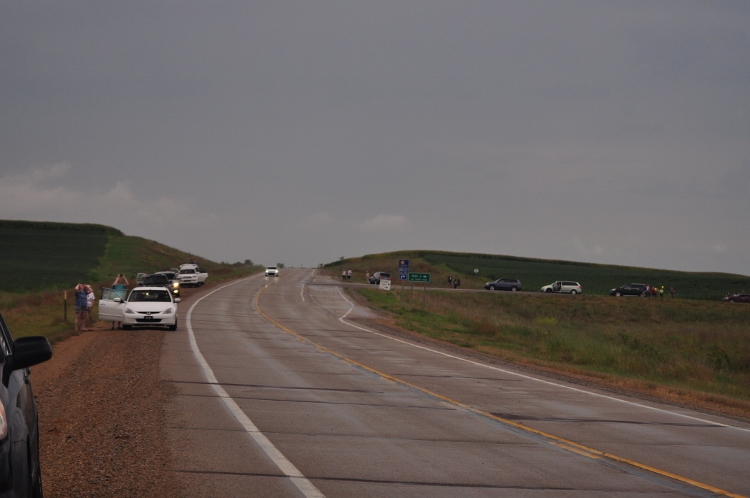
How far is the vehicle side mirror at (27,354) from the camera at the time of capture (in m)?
5.48

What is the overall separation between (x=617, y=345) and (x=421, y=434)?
27572 millimetres

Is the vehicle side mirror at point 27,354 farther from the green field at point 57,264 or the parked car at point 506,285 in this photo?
the parked car at point 506,285

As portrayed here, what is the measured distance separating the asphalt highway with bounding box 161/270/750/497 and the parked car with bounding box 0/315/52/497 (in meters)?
2.14

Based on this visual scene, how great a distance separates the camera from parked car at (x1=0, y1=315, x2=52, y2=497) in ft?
14.0

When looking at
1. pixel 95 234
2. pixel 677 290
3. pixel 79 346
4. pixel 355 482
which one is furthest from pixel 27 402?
pixel 95 234

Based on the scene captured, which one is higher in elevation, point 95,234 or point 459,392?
point 95,234

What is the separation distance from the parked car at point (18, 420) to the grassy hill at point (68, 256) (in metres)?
58.0

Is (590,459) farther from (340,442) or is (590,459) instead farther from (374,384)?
(374,384)

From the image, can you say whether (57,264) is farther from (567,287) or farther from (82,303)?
(82,303)

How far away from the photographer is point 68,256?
9644 centimetres

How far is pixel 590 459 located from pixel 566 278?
109 m

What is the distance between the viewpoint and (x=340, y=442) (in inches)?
401

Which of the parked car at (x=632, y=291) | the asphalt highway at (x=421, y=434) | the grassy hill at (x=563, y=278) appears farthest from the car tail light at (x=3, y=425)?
the grassy hill at (x=563, y=278)

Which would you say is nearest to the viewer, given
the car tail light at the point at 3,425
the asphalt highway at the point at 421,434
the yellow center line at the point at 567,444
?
the car tail light at the point at 3,425
